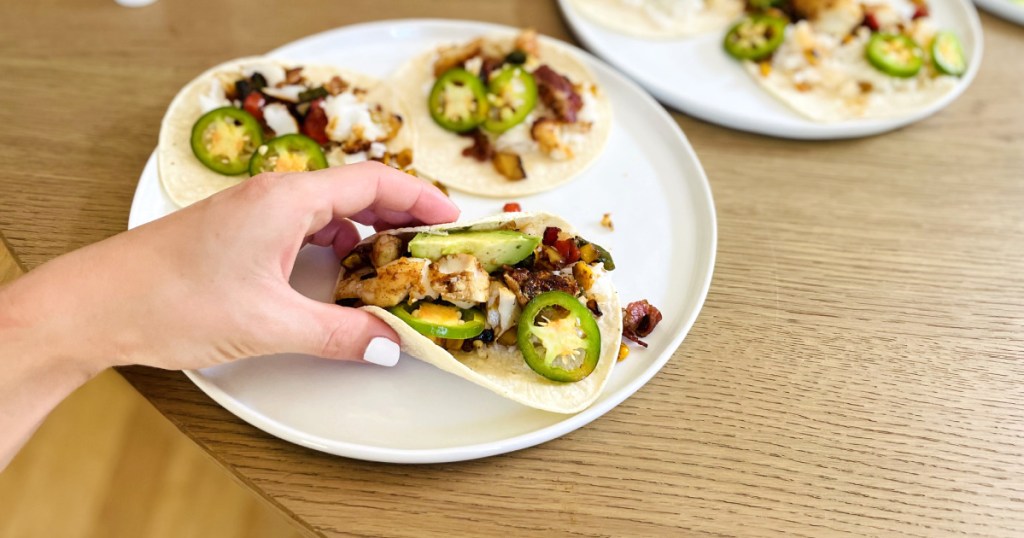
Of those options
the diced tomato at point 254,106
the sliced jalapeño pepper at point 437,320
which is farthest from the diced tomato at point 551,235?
the diced tomato at point 254,106

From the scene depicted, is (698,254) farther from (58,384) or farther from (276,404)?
(58,384)

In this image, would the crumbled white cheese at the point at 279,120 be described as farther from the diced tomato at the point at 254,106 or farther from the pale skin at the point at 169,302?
the pale skin at the point at 169,302

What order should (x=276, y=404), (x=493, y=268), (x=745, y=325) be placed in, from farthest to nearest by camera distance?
(x=745, y=325), (x=493, y=268), (x=276, y=404)

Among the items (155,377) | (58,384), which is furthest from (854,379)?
(58,384)

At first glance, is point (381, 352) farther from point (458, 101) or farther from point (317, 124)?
point (458, 101)

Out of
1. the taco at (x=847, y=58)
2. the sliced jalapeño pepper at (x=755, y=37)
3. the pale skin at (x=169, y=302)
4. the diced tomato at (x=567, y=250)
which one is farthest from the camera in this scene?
the sliced jalapeño pepper at (x=755, y=37)

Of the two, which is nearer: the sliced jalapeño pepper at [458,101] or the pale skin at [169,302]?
the pale skin at [169,302]
